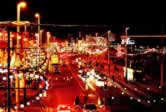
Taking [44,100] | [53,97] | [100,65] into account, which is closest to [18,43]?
[44,100]

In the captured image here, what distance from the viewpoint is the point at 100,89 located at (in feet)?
188

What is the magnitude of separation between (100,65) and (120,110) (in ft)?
156

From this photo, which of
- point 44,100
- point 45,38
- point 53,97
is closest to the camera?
point 44,100

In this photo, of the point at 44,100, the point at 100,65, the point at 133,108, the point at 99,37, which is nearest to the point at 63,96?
the point at 44,100

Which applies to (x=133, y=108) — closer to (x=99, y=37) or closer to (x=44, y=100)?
(x=44, y=100)

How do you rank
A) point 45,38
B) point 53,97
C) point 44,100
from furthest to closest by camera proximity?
point 45,38 < point 53,97 < point 44,100

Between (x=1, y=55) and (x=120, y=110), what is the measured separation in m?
23.9

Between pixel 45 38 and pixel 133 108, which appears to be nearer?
pixel 133 108

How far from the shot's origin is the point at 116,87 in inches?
2259

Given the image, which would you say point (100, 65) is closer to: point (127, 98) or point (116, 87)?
point (116, 87)

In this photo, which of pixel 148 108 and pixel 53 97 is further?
pixel 53 97

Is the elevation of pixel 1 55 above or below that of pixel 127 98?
above

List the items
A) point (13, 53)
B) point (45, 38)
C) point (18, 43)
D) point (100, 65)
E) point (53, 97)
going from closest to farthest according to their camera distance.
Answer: point (13, 53) → point (18, 43) → point (53, 97) → point (45, 38) → point (100, 65)

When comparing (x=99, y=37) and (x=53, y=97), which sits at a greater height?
(x=99, y=37)
